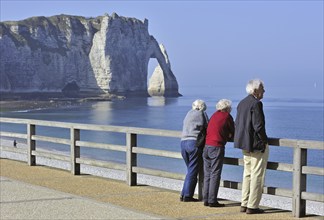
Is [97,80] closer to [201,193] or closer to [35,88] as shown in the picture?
[35,88]

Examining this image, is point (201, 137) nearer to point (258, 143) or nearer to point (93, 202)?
point (258, 143)

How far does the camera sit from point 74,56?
5881 inches

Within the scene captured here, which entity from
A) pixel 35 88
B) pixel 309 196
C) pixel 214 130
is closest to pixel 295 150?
pixel 309 196

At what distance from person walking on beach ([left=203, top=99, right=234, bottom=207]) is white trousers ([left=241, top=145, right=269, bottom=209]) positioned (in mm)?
515

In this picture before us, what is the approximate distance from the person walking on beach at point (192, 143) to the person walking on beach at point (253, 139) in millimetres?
868

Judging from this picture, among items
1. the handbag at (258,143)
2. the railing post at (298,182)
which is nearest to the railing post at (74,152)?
the handbag at (258,143)

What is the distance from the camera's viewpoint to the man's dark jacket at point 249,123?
7930 millimetres

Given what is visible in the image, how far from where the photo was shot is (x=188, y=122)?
358 inches

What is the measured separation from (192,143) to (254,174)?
123cm

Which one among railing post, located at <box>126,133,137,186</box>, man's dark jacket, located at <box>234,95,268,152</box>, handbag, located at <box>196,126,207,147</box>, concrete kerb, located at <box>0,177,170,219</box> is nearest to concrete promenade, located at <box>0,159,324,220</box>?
concrete kerb, located at <box>0,177,170,219</box>

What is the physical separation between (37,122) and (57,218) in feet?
18.2

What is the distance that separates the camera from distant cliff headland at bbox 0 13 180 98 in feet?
456

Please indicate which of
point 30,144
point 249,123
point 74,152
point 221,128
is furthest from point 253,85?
point 30,144

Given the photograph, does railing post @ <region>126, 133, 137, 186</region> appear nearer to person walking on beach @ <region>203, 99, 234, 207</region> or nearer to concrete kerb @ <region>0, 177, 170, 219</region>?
concrete kerb @ <region>0, 177, 170, 219</region>
